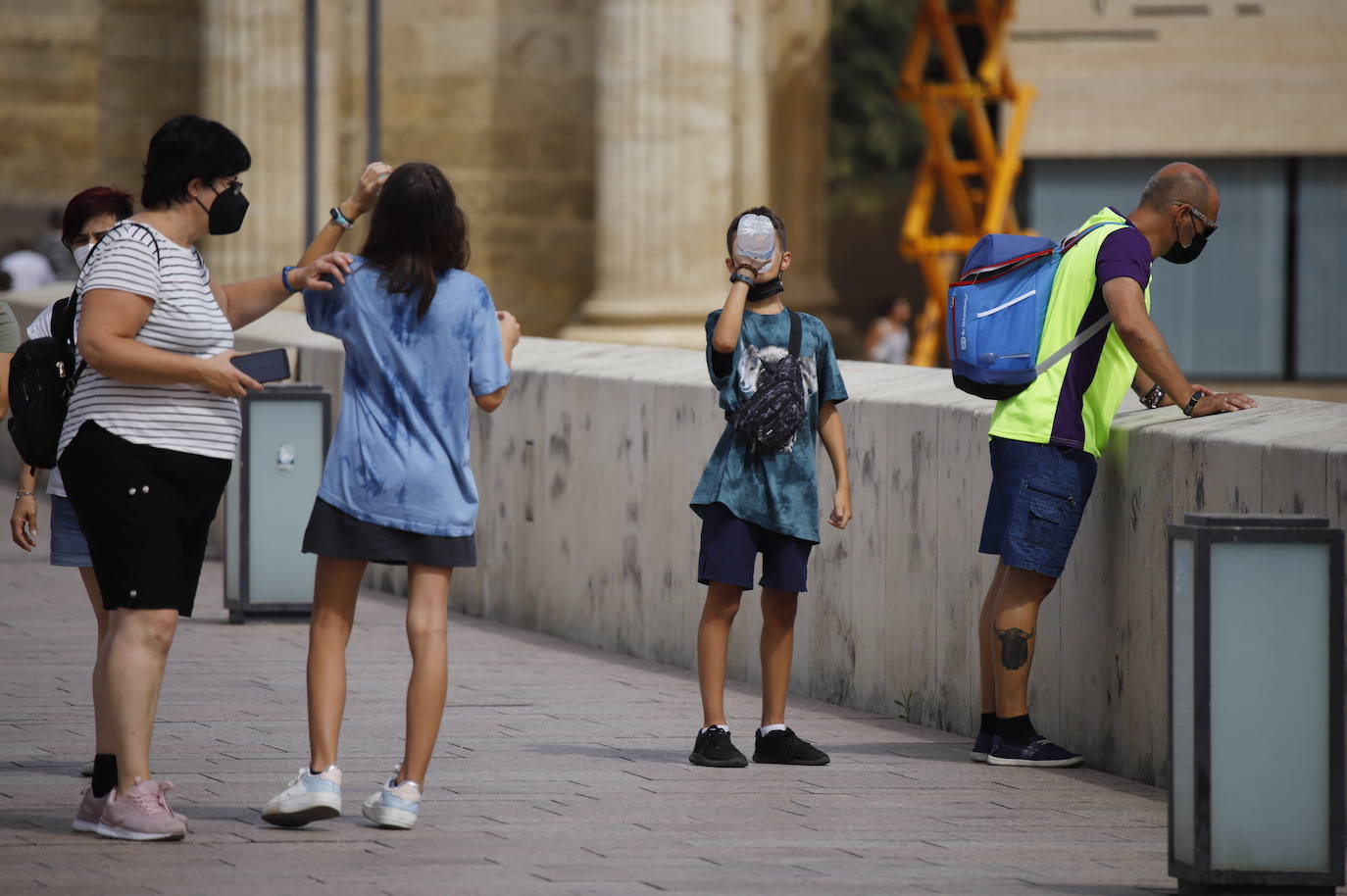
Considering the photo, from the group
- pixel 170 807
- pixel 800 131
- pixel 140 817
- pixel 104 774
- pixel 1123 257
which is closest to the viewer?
pixel 140 817

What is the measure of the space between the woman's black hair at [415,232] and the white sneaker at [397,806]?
4.11 ft

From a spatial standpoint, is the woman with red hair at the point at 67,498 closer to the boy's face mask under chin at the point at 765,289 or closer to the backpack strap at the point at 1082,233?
the boy's face mask under chin at the point at 765,289

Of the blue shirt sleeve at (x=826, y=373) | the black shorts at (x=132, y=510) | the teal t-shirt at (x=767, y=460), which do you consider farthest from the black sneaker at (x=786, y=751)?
the black shorts at (x=132, y=510)

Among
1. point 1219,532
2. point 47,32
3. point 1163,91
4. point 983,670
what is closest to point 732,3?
point 1163,91

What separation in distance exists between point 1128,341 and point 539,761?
223 centimetres

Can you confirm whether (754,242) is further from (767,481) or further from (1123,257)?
(1123,257)

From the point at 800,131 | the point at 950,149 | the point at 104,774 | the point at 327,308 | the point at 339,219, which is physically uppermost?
the point at 950,149

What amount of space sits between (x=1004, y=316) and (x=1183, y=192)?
64cm

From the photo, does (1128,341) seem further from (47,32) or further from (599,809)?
(47,32)

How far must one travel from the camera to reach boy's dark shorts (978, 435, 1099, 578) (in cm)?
728

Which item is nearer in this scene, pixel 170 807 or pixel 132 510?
pixel 132 510

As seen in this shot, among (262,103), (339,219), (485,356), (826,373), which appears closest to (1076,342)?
(826,373)

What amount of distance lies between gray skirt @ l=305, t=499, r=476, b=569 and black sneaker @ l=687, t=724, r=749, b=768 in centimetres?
141

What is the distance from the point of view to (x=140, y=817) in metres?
6.24
